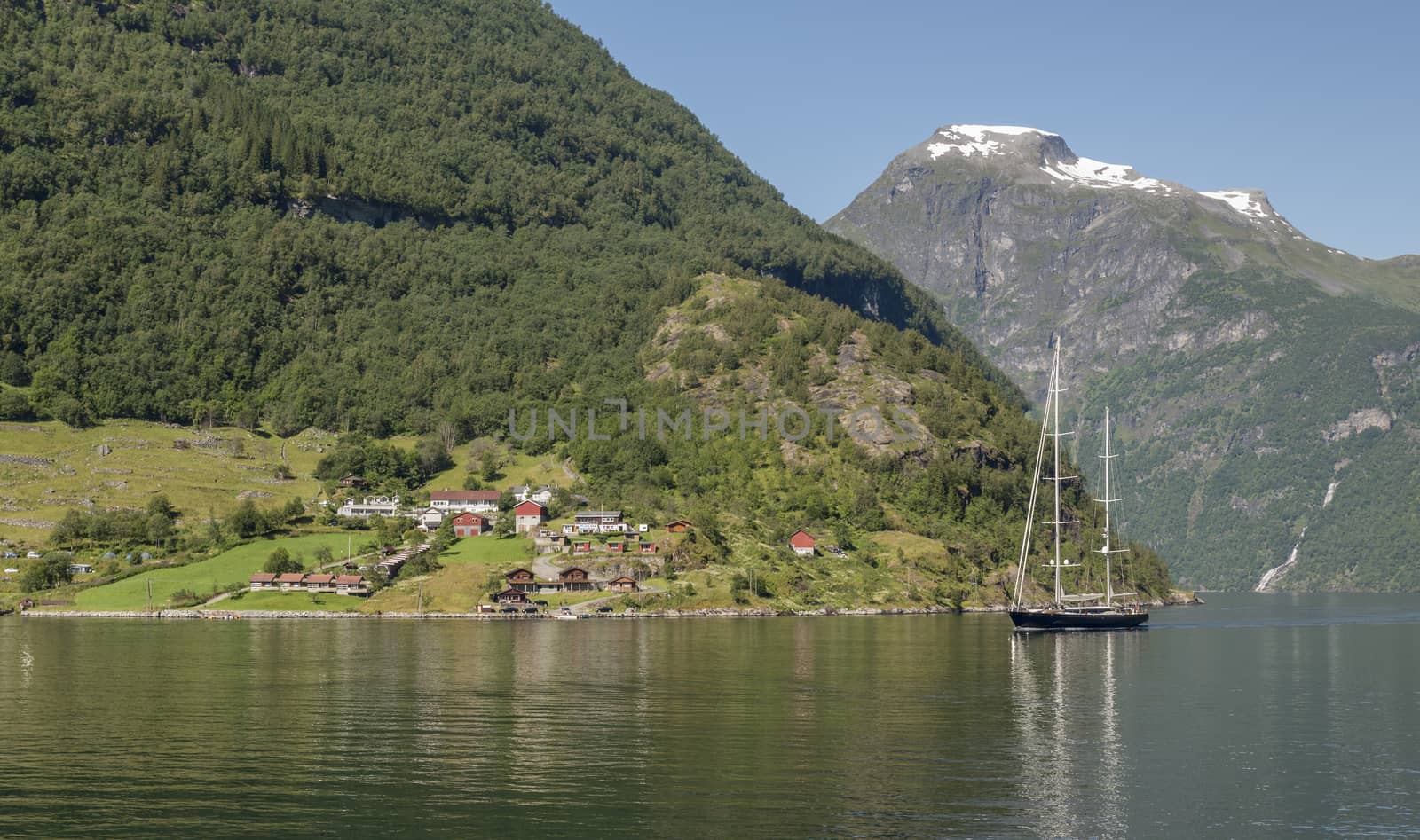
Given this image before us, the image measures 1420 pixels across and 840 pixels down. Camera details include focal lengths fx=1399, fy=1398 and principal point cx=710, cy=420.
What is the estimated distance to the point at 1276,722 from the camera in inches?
3873

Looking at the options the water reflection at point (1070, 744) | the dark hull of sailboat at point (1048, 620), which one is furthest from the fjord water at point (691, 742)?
the dark hull of sailboat at point (1048, 620)

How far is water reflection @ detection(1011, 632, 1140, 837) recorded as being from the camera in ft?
219

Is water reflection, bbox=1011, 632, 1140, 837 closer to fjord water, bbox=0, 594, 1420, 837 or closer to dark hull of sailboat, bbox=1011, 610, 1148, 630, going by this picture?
fjord water, bbox=0, 594, 1420, 837

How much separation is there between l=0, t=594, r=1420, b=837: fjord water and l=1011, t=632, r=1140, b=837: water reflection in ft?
0.94

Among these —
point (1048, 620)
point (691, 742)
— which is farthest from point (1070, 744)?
point (1048, 620)

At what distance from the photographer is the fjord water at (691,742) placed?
6538cm

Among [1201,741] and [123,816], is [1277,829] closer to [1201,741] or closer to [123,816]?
[1201,741]

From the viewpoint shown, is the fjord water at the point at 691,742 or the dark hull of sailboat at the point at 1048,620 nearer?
the fjord water at the point at 691,742

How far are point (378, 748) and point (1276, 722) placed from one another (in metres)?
61.5

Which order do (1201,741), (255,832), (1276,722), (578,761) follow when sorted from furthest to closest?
(1276,722) → (1201,741) → (578,761) → (255,832)

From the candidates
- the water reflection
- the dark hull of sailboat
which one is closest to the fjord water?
the water reflection

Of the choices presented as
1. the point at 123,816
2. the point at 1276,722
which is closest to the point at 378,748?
the point at 123,816

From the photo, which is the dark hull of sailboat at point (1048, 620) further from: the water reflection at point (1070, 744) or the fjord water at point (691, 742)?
the fjord water at point (691, 742)

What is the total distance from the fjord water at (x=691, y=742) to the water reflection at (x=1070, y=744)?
0.94 ft
